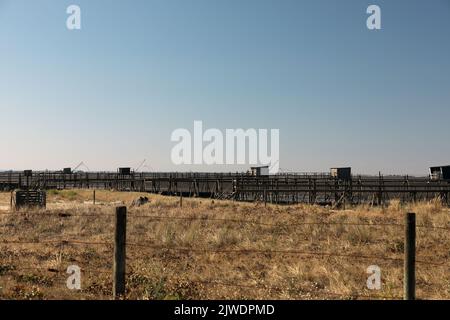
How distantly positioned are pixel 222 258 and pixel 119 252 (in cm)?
524

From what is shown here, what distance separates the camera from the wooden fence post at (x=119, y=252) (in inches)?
244

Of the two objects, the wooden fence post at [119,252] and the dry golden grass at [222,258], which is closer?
the wooden fence post at [119,252]

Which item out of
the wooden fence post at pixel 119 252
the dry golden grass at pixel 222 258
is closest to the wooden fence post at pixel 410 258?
the dry golden grass at pixel 222 258

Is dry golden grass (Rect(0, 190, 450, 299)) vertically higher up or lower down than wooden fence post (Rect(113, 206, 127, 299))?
lower down

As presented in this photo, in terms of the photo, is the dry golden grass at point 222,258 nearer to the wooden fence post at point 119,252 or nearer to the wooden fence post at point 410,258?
the wooden fence post at point 119,252

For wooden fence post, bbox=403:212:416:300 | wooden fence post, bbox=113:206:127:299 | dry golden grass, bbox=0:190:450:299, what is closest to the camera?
wooden fence post, bbox=403:212:416:300

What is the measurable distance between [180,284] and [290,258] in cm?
424

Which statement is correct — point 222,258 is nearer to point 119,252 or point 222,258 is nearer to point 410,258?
point 119,252

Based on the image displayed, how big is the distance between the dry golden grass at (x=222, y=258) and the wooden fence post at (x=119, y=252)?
21.7 inches

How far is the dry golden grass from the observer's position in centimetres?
773

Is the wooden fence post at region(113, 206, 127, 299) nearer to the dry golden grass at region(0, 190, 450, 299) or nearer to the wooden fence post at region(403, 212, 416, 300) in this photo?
the dry golden grass at region(0, 190, 450, 299)

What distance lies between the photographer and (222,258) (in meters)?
11.1

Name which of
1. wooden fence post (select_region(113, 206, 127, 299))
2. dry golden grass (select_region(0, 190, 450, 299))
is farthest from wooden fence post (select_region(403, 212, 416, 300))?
wooden fence post (select_region(113, 206, 127, 299))

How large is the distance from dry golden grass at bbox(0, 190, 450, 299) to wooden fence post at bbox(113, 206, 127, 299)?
550mm
